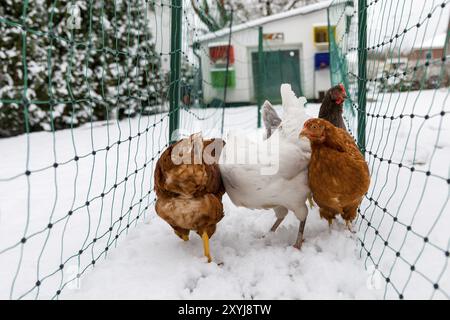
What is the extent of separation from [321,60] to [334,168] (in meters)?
7.65

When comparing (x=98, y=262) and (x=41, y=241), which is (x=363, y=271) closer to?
(x=98, y=262)

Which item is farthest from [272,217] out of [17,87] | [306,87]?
[306,87]

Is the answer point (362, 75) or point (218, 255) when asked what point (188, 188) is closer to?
point (218, 255)

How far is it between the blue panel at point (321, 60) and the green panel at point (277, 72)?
497mm

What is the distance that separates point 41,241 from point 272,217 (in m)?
1.33

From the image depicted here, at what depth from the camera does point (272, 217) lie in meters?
2.25

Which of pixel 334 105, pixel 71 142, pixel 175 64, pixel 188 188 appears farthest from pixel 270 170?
pixel 71 142

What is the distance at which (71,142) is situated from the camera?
5.12 metres

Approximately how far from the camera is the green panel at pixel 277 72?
29.0 ft
